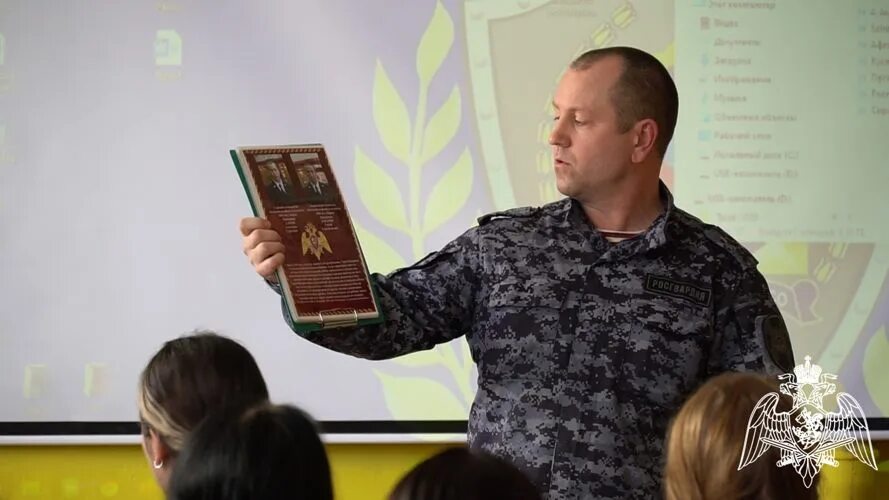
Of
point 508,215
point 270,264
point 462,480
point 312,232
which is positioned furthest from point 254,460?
point 508,215

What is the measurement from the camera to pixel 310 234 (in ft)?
7.30

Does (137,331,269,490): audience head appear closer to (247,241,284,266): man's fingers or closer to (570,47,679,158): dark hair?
(247,241,284,266): man's fingers

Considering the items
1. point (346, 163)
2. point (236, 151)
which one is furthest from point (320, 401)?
point (236, 151)

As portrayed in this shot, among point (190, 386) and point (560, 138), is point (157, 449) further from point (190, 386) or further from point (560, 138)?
point (560, 138)

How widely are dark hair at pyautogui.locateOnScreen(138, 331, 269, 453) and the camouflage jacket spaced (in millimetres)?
285

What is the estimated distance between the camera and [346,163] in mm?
3555

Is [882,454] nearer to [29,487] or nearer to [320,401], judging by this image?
[320,401]

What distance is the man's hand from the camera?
2.14 meters

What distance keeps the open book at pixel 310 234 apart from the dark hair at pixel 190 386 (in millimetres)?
163

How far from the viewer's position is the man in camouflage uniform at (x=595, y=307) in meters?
2.36

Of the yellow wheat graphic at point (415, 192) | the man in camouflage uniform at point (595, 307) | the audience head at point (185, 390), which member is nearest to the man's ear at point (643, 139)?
the man in camouflage uniform at point (595, 307)

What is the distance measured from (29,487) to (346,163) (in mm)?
1375

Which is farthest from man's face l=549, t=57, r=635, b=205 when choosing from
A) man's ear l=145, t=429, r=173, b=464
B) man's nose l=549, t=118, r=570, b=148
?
man's ear l=145, t=429, r=173, b=464

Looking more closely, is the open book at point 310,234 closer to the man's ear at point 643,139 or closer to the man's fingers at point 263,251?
the man's fingers at point 263,251
